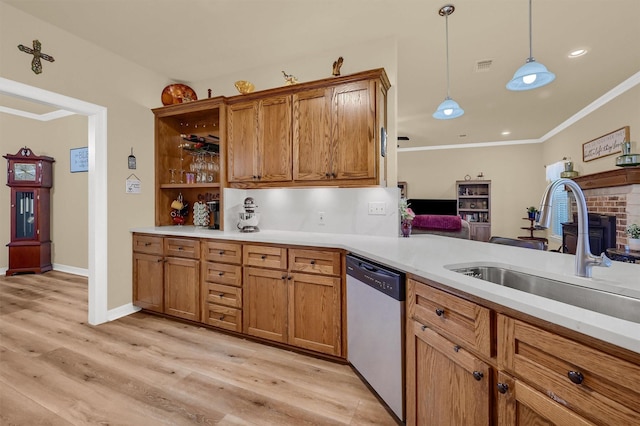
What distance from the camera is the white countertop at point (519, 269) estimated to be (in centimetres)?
68

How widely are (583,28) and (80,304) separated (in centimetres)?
602

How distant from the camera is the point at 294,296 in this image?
2.20 meters

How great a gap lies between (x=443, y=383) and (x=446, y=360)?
0.10m

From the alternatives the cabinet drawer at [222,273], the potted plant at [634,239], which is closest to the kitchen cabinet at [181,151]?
the cabinet drawer at [222,273]

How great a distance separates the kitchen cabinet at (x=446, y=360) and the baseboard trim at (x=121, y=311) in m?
2.95

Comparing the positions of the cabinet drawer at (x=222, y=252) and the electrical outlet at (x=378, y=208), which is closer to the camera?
the cabinet drawer at (x=222, y=252)

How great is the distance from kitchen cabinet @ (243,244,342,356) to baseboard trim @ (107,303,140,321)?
153 centimetres

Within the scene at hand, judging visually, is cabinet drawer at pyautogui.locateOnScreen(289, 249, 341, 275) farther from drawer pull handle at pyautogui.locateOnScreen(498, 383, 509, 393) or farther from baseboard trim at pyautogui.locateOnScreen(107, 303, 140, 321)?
baseboard trim at pyautogui.locateOnScreen(107, 303, 140, 321)

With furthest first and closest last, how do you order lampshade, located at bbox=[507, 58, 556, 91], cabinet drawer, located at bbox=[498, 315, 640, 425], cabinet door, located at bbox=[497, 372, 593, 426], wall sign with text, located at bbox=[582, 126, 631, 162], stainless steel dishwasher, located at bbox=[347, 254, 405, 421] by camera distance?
wall sign with text, located at bbox=[582, 126, 631, 162] → lampshade, located at bbox=[507, 58, 556, 91] → stainless steel dishwasher, located at bbox=[347, 254, 405, 421] → cabinet door, located at bbox=[497, 372, 593, 426] → cabinet drawer, located at bbox=[498, 315, 640, 425]

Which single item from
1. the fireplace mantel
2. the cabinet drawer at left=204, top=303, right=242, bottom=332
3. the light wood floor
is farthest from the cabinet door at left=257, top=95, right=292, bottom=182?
the fireplace mantel

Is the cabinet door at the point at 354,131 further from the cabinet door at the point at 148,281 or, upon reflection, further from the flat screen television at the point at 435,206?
the flat screen television at the point at 435,206

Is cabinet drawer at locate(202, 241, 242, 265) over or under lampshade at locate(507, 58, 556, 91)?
under

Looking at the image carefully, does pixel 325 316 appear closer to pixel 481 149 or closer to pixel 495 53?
pixel 495 53

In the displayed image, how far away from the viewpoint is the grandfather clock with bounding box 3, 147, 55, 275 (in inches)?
173
